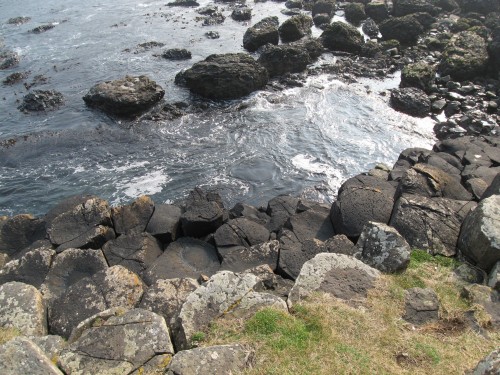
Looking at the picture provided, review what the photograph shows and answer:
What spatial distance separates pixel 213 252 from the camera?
591 inches

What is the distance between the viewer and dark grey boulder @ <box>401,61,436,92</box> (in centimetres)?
2919

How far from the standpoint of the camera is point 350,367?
8008mm

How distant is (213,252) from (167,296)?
4259 millimetres

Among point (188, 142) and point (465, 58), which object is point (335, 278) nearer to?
point (188, 142)

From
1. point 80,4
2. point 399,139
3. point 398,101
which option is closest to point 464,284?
point 399,139

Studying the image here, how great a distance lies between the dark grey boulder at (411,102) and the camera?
26797 millimetres

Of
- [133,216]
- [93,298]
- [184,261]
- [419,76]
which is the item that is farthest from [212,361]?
[419,76]

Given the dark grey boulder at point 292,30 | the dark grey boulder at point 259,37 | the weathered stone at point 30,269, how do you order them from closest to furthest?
the weathered stone at point 30,269, the dark grey boulder at point 259,37, the dark grey boulder at point 292,30

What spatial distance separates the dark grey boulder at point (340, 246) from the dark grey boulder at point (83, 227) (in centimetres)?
802

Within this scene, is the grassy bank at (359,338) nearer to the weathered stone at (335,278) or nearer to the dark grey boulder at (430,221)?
the weathered stone at (335,278)

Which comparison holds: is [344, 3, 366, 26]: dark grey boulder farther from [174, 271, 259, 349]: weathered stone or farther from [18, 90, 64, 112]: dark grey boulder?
[174, 271, 259, 349]: weathered stone

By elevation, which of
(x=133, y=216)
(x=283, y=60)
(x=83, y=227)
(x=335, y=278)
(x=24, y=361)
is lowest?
(x=133, y=216)

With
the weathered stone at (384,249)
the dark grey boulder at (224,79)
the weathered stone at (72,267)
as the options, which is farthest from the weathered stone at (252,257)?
the dark grey boulder at (224,79)

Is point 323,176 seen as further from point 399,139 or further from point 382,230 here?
point 382,230
